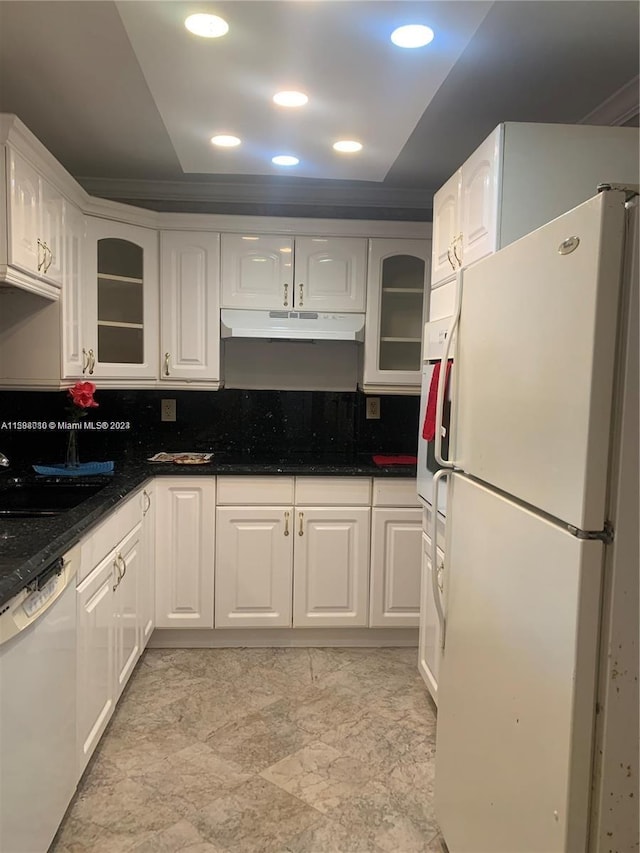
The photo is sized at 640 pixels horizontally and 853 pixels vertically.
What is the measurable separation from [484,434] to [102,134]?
228 centimetres

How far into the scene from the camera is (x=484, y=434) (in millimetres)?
1483

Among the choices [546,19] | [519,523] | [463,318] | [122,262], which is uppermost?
[546,19]

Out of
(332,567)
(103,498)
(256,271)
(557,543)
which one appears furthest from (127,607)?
(557,543)

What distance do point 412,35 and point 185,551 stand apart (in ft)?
7.67

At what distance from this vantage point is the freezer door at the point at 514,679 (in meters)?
1.07

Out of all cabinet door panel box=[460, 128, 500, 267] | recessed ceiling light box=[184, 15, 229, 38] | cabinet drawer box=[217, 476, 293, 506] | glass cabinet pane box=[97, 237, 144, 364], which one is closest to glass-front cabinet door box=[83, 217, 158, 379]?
glass cabinet pane box=[97, 237, 144, 364]

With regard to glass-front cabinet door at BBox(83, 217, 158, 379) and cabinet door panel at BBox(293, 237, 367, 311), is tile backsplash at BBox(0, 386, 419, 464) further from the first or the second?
cabinet door panel at BBox(293, 237, 367, 311)

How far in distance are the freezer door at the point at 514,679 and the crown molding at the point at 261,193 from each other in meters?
2.26

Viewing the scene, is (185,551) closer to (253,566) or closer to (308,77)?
(253,566)

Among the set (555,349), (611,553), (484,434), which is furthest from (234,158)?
(611,553)

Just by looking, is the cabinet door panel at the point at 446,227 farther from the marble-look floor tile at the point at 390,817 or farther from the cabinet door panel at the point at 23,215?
the marble-look floor tile at the point at 390,817

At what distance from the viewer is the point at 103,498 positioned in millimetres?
2211

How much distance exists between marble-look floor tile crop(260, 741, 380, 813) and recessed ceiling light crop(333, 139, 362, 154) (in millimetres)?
2335

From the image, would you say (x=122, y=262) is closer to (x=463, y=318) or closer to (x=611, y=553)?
(x=463, y=318)
